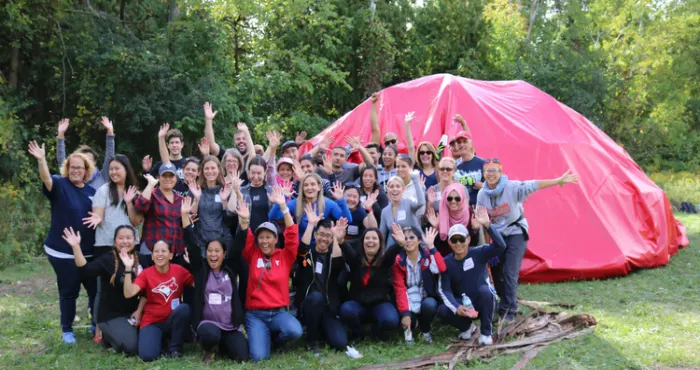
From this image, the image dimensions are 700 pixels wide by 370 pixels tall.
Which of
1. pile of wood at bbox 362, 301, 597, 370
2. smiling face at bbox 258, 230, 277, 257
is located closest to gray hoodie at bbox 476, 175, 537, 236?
pile of wood at bbox 362, 301, 597, 370

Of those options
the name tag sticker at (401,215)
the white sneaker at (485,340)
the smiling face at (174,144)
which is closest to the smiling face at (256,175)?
the smiling face at (174,144)

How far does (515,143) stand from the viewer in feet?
30.0

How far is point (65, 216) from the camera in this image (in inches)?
226

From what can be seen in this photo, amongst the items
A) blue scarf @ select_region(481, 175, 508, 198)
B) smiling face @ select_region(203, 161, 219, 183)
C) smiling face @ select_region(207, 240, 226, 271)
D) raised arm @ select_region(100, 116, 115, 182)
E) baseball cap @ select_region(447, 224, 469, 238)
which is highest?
raised arm @ select_region(100, 116, 115, 182)

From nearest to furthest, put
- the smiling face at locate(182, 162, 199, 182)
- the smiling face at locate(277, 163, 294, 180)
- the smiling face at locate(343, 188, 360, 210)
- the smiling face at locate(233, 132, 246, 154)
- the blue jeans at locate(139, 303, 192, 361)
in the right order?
the blue jeans at locate(139, 303, 192, 361) < the smiling face at locate(182, 162, 199, 182) < the smiling face at locate(343, 188, 360, 210) < the smiling face at locate(277, 163, 294, 180) < the smiling face at locate(233, 132, 246, 154)

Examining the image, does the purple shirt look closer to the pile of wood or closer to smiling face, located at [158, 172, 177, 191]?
smiling face, located at [158, 172, 177, 191]

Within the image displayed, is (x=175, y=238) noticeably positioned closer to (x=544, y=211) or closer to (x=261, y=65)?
(x=544, y=211)

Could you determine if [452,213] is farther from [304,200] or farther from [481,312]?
[304,200]

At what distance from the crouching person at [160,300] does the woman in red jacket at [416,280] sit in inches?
74.7

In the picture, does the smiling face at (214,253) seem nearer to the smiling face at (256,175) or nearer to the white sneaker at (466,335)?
the smiling face at (256,175)

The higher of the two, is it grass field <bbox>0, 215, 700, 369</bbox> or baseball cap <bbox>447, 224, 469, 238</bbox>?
baseball cap <bbox>447, 224, 469, 238</bbox>

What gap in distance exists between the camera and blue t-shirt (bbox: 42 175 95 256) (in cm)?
574

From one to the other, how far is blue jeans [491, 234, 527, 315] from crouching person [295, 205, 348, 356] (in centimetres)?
168

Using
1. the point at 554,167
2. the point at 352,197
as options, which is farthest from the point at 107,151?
the point at 554,167
